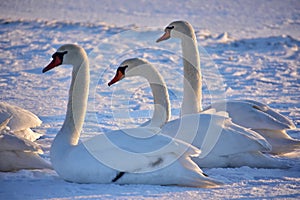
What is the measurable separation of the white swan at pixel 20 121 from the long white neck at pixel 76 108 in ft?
3.44

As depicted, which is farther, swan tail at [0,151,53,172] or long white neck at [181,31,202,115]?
long white neck at [181,31,202,115]

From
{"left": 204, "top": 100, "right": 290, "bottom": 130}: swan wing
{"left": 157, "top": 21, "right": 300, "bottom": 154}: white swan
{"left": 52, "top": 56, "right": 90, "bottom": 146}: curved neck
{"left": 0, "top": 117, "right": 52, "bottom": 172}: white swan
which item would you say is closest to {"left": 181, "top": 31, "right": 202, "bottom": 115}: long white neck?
{"left": 157, "top": 21, "right": 300, "bottom": 154}: white swan

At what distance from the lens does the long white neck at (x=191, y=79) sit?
702cm

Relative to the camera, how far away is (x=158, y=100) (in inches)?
259

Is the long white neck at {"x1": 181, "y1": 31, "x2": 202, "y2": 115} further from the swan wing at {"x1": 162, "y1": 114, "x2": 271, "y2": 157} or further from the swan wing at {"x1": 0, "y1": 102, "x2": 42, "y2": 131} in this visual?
the swan wing at {"x1": 0, "y1": 102, "x2": 42, "y2": 131}

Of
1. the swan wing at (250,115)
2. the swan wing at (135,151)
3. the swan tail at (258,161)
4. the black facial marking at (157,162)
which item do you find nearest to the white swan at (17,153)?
the swan wing at (135,151)

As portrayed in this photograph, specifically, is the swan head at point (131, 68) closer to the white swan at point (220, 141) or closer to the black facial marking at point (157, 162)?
the white swan at point (220, 141)

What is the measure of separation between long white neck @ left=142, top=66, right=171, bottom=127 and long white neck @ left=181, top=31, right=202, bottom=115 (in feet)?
1.70

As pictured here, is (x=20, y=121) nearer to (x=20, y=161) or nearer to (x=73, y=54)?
(x=20, y=161)

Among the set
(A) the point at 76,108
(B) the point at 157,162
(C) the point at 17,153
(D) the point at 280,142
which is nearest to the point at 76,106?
(A) the point at 76,108

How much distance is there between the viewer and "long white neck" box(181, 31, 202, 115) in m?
7.02

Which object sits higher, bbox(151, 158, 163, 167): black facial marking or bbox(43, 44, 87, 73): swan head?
bbox(43, 44, 87, 73): swan head

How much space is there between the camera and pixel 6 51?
1199cm

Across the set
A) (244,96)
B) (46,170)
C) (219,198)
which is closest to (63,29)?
(244,96)
